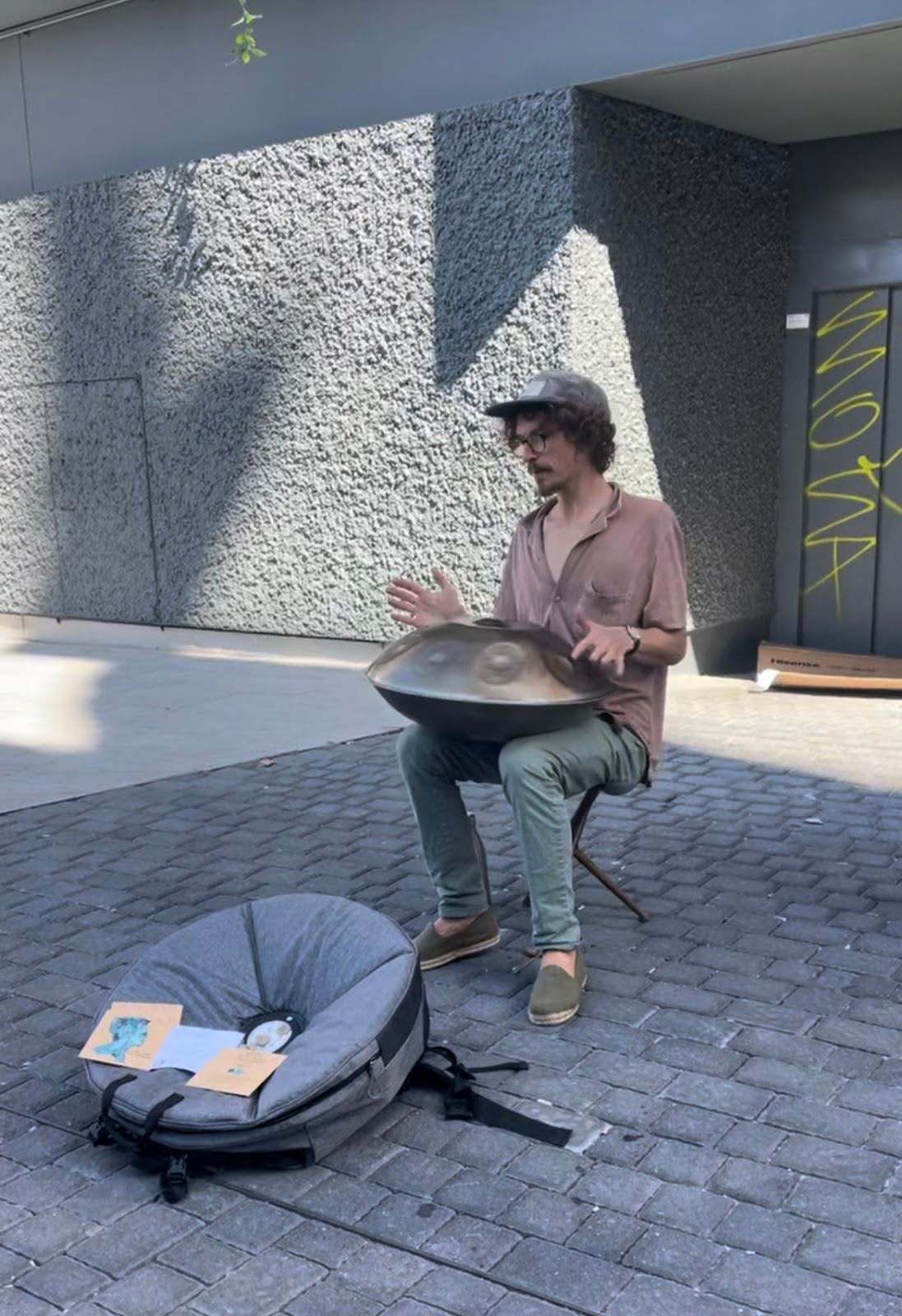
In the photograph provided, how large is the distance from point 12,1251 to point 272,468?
598 cm

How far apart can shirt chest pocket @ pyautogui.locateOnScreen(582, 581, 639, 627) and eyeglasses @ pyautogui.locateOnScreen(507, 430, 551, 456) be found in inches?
14.1

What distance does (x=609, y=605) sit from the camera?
11.1 ft

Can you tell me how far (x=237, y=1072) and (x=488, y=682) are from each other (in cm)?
103

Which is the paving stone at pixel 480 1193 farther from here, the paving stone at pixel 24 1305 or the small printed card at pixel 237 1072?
the paving stone at pixel 24 1305

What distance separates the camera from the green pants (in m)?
3.22

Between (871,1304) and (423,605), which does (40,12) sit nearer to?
(423,605)

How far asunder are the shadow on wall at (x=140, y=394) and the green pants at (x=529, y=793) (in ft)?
15.9

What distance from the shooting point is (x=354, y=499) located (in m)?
7.61

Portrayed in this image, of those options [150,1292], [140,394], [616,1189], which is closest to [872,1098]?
[616,1189]

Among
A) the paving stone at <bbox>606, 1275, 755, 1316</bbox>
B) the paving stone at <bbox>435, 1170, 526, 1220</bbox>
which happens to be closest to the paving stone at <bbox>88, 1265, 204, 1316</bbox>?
the paving stone at <bbox>435, 1170, 526, 1220</bbox>

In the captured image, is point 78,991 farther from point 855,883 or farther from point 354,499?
point 354,499

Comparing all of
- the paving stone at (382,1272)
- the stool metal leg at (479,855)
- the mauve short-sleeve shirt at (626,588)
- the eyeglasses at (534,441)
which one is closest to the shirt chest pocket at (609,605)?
the mauve short-sleeve shirt at (626,588)

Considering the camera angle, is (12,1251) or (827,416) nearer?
(12,1251)

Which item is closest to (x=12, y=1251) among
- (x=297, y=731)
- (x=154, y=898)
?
(x=154, y=898)
